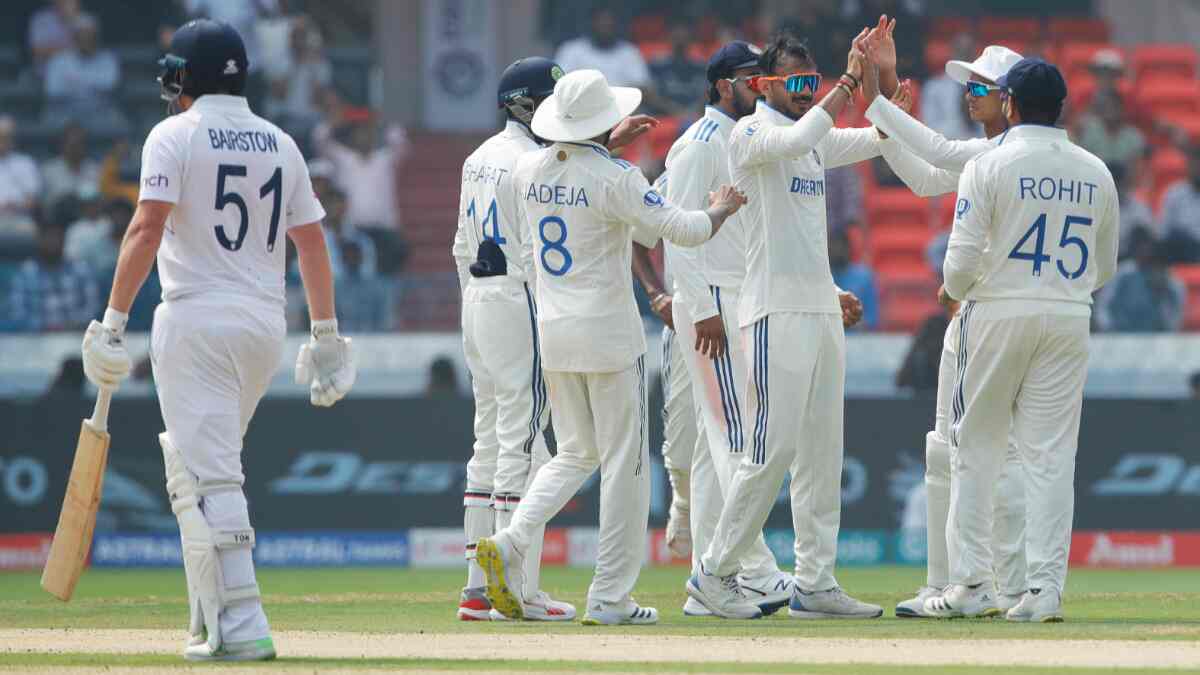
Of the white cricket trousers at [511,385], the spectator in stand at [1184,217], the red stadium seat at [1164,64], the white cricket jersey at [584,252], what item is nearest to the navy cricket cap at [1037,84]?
the white cricket jersey at [584,252]

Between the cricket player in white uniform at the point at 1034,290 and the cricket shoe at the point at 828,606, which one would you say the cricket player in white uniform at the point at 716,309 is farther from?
the cricket player in white uniform at the point at 1034,290

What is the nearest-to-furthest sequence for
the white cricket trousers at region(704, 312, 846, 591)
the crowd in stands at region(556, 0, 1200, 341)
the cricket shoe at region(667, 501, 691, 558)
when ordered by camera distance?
the white cricket trousers at region(704, 312, 846, 591), the cricket shoe at region(667, 501, 691, 558), the crowd in stands at region(556, 0, 1200, 341)

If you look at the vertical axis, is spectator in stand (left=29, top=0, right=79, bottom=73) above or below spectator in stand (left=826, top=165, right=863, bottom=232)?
above

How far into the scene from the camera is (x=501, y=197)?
31.8 feet

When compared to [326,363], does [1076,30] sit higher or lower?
higher

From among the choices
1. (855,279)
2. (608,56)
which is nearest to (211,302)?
(855,279)

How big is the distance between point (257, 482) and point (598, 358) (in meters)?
7.54

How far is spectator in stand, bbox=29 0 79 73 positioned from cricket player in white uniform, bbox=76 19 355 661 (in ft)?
47.4

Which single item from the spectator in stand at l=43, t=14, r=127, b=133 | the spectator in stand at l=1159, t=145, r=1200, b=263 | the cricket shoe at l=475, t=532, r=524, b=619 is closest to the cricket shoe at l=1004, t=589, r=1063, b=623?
the cricket shoe at l=475, t=532, r=524, b=619

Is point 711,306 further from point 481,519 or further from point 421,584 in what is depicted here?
point 421,584

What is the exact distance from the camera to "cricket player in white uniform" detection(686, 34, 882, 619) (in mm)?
9109

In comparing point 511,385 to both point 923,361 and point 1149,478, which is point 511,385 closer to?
point 923,361

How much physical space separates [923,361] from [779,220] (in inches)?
262

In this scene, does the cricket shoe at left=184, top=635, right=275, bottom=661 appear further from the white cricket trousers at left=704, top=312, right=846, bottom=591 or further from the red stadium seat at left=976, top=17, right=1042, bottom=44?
the red stadium seat at left=976, top=17, right=1042, bottom=44
